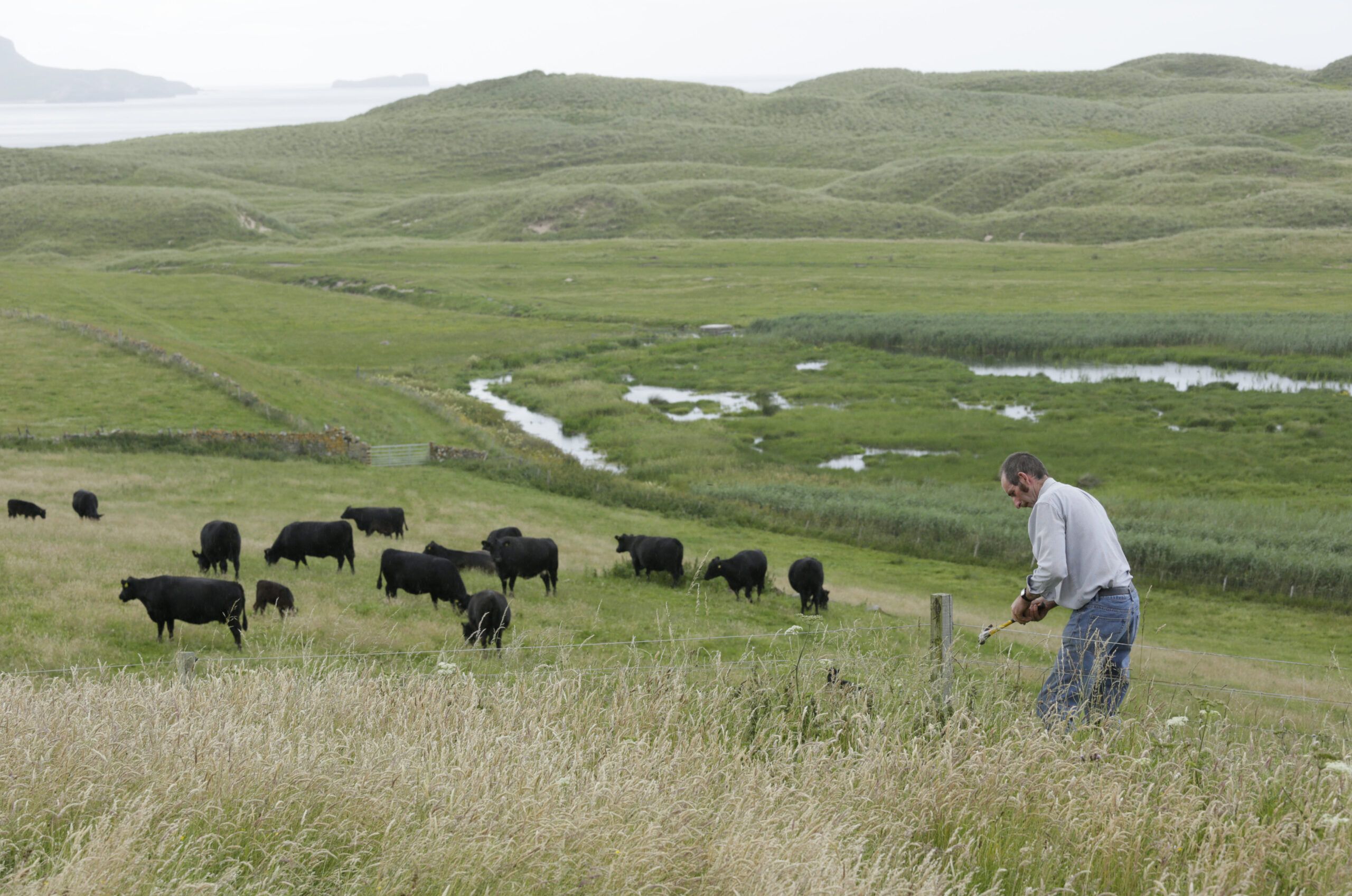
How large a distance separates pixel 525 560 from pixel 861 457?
26488 mm

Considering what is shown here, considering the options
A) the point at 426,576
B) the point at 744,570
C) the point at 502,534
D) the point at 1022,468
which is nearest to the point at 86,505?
the point at 502,534

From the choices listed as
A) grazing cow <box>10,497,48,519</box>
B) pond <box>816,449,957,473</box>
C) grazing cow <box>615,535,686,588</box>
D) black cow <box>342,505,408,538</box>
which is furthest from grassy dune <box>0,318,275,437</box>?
pond <box>816,449,957,473</box>

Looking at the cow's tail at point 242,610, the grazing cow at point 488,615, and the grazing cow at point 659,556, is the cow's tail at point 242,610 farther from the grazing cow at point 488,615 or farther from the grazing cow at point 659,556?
the grazing cow at point 659,556

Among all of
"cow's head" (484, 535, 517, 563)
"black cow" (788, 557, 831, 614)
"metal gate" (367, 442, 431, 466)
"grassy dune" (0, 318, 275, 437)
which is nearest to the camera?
"cow's head" (484, 535, 517, 563)

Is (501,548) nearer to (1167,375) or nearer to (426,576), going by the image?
(426,576)

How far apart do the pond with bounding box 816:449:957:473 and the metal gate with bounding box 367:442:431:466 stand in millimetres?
15447

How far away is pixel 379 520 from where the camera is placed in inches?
1069

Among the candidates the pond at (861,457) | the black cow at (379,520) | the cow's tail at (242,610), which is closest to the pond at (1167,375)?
the pond at (861,457)

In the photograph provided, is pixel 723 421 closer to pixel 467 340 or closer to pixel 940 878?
pixel 467 340

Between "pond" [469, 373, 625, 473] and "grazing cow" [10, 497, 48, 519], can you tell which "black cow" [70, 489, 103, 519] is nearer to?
"grazing cow" [10, 497, 48, 519]

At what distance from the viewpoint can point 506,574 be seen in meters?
21.0

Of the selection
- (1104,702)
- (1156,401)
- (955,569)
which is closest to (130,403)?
(955,569)

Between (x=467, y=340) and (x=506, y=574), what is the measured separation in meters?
50.4

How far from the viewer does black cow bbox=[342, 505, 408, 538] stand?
26922 millimetres
